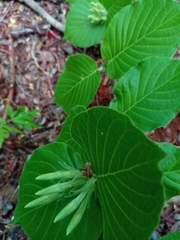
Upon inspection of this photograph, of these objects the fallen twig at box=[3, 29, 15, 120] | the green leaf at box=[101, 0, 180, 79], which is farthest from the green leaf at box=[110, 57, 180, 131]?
the fallen twig at box=[3, 29, 15, 120]

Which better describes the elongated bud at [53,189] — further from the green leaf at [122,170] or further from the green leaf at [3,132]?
the green leaf at [3,132]

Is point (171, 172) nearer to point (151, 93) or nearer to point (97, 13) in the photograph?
point (151, 93)

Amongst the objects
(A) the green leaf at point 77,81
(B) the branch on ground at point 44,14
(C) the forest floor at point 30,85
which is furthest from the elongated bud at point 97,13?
(B) the branch on ground at point 44,14

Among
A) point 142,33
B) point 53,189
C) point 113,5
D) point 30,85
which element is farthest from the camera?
point 30,85

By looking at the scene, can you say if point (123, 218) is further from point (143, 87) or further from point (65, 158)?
point (143, 87)

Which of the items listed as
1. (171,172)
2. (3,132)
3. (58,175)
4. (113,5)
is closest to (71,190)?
(58,175)

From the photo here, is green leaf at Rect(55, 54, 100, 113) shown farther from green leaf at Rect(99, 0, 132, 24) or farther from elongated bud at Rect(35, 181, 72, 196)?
elongated bud at Rect(35, 181, 72, 196)
